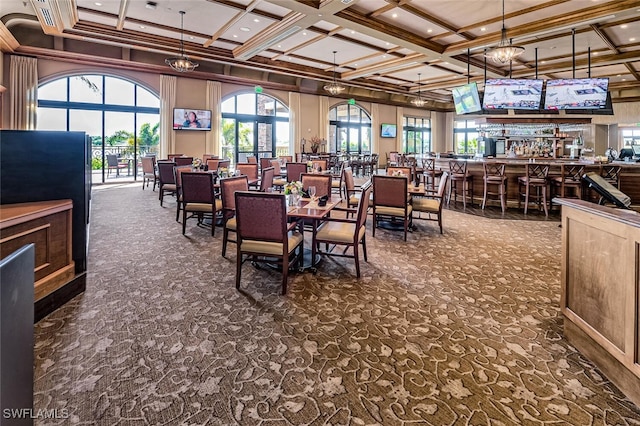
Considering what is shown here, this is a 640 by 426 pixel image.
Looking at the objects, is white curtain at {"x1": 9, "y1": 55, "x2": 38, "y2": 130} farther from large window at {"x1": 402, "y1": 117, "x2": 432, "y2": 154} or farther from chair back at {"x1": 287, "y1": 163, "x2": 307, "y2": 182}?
large window at {"x1": 402, "y1": 117, "x2": 432, "y2": 154}

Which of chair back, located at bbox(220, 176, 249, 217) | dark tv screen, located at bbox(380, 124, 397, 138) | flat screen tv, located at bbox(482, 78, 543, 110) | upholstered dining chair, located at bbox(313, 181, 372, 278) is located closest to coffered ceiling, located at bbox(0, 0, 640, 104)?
flat screen tv, located at bbox(482, 78, 543, 110)

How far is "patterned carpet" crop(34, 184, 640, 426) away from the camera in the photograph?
191cm

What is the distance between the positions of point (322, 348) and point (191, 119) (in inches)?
450

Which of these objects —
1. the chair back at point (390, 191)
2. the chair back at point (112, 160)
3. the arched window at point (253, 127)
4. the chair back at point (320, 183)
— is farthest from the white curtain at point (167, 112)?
the chair back at point (390, 191)

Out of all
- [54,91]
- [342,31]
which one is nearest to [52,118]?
[54,91]

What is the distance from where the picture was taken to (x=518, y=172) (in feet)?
26.3

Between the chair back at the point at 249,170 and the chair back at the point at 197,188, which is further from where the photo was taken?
the chair back at the point at 249,170

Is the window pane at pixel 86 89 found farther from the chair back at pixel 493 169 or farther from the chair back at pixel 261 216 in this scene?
the chair back at pixel 493 169

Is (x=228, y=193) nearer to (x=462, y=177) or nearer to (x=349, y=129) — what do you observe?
(x=462, y=177)

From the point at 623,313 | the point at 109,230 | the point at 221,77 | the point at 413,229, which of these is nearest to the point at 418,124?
the point at 221,77

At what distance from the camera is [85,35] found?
8727mm

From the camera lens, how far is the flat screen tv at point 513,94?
850cm

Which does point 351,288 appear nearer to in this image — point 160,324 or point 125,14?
point 160,324

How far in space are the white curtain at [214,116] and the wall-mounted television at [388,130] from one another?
8.36 m
